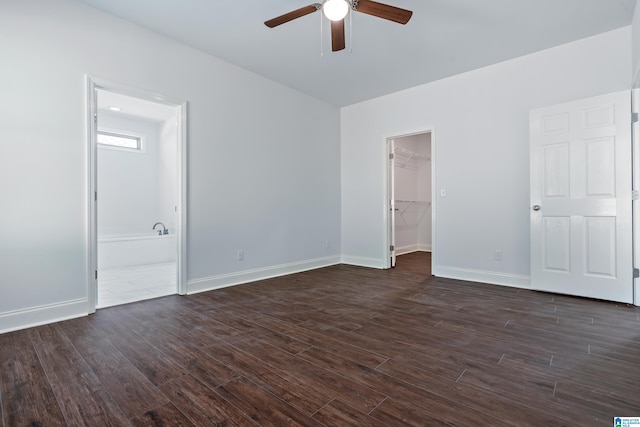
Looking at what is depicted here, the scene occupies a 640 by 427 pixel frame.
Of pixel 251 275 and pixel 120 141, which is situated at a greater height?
pixel 120 141

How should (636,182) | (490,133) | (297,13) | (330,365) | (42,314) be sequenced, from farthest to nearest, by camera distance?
1. (490,133)
2. (636,182)
3. (42,314)
4. (297,13)
5. (330,365)

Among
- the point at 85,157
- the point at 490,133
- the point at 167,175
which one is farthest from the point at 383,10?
the point at 167,175

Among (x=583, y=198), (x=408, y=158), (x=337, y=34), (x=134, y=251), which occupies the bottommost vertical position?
(x=134, y=251)

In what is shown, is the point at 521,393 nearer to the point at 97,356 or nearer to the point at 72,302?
the point at 97,356

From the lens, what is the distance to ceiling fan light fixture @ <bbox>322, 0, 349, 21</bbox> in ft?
7.32

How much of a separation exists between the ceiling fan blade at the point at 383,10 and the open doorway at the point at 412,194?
173 inches

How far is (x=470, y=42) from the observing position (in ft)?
11.3

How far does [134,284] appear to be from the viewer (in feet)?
13.4

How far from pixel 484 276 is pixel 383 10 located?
131 inches

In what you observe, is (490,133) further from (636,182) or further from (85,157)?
(85,157)

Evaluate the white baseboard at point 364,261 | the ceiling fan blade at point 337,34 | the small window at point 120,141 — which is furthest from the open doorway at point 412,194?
the small window at point 120,141

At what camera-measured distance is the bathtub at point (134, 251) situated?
211 inches

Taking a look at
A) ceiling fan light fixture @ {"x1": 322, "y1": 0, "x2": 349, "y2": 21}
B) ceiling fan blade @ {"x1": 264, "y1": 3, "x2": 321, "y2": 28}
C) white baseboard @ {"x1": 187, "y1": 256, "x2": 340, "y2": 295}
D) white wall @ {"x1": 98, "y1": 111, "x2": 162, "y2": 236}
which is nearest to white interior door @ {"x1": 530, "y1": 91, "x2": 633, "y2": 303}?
ceiling fan light fixture @ {"x1": 322, "y1": 0, "x2": 349, "y2": 21}

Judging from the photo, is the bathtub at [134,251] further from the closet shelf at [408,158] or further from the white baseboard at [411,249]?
the closet shelf at [408,158]
